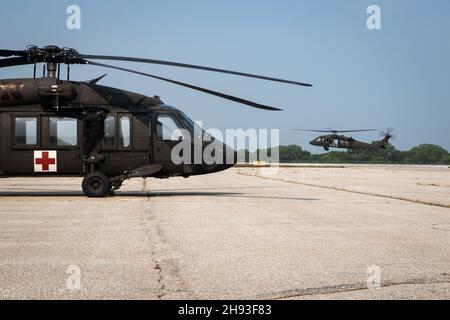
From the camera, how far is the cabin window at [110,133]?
52.0 ft

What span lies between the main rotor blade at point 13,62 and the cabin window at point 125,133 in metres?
2.97

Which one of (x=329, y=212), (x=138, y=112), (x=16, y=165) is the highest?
(x=138, y=112)

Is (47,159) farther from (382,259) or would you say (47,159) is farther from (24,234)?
(382,259)

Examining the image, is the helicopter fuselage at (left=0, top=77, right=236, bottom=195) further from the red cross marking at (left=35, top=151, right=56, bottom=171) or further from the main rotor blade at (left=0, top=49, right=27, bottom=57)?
the main rotor blade at (left=0, top=49, right=27, bottom=57)

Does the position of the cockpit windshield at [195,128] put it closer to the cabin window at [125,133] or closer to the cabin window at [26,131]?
the cabin window at [125,133]

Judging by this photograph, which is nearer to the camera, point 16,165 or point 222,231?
point 222,231

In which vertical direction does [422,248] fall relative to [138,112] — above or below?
below

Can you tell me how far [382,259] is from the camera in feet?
21.5

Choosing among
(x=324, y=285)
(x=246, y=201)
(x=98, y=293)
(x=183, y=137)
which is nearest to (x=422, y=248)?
(x=324, y=285)

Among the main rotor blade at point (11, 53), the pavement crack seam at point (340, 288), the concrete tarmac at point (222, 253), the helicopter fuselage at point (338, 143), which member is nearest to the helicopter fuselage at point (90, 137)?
the main rotor blade at point (11, 53)

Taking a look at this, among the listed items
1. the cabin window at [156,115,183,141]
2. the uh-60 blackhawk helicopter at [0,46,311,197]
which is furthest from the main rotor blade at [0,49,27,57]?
the cabin window at [156,115,183,141]
